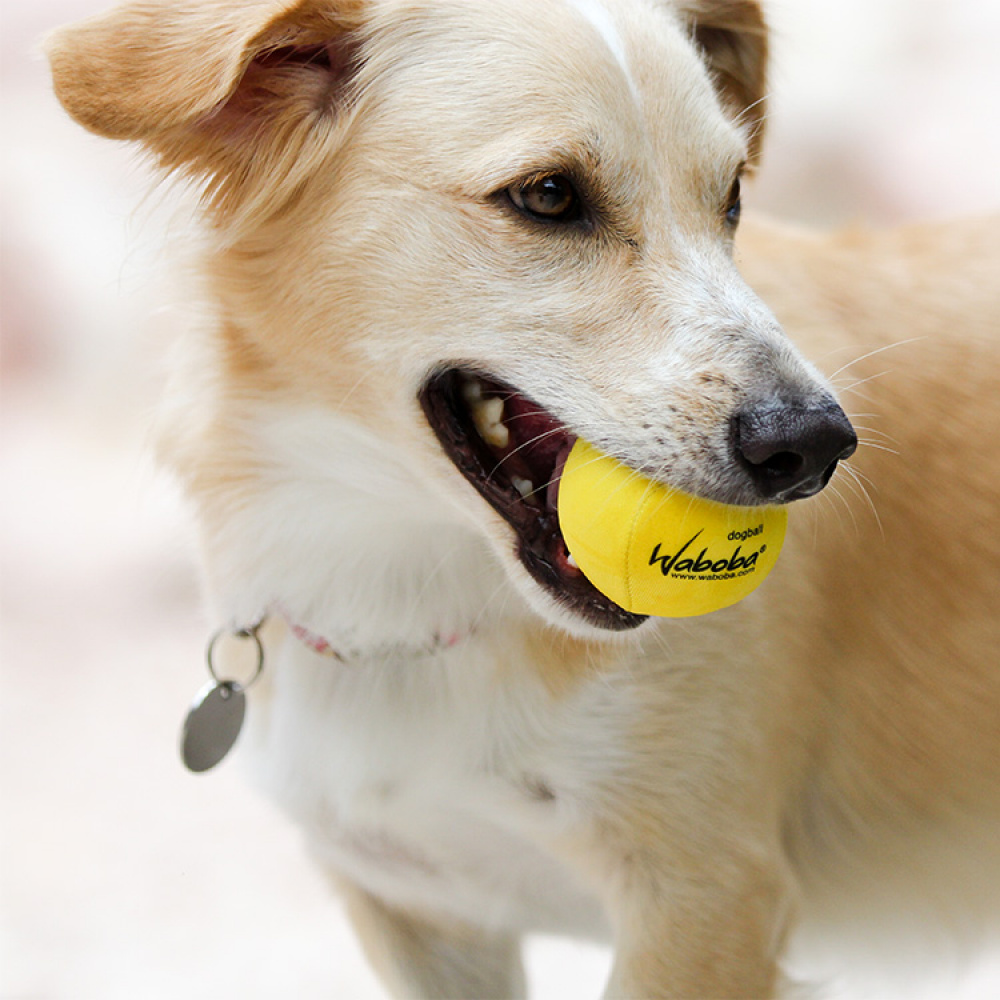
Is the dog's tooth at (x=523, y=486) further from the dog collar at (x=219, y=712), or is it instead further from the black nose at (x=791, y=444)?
the dog collar at (x=219, y=712)

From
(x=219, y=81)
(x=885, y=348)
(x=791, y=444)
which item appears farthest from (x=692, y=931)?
(x=219, y=81)

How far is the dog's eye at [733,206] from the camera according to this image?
1.47 metres

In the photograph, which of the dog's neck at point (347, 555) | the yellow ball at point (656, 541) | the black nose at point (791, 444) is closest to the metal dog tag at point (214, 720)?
the dog's neck at point (347, 555)

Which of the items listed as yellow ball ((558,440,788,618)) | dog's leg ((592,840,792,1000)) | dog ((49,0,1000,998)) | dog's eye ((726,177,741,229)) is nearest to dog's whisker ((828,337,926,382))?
dog ((49,0,1000,998))

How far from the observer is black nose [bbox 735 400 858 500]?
119 cm

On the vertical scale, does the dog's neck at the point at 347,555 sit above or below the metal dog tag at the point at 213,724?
above

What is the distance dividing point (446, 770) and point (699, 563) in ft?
1.55

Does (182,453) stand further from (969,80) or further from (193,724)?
(969,80)

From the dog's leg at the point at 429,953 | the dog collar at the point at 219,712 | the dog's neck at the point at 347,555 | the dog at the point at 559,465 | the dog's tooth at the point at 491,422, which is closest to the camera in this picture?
the dog at the point at 559,465

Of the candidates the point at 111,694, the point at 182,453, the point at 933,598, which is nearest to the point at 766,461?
the point at 933,598

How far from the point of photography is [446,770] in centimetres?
154

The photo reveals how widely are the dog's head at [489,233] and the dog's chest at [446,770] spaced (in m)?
0.22

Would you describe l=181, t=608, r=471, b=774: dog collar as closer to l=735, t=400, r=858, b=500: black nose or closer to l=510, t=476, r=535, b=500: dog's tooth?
l=510, t=476, r=535, b=500: dog's tooth

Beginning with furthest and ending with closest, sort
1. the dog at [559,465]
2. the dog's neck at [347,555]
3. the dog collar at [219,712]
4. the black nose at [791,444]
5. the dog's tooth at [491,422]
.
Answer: the dog collar at [219,712], the dog's neck at [347,555], the dog's tooth at [491,422], the dog at [559,465], the black nose at [791,444]
